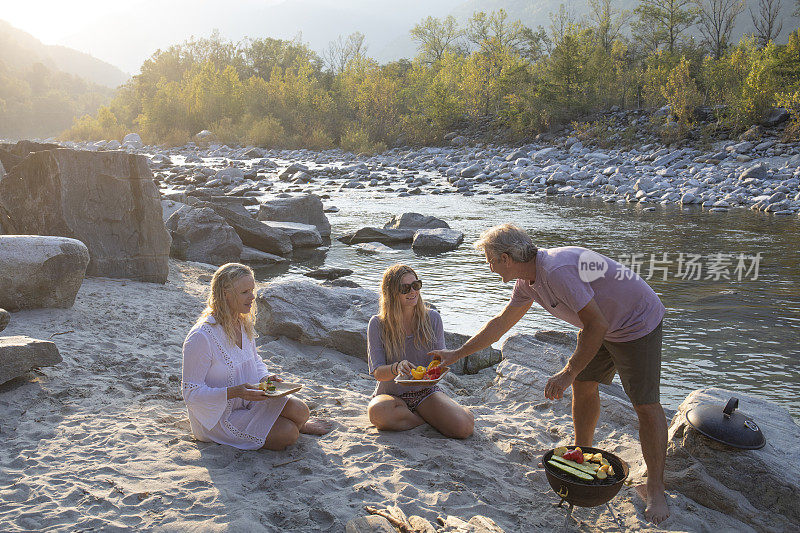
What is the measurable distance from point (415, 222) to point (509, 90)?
26.1 metres

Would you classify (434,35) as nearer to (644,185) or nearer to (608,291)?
(644,185)

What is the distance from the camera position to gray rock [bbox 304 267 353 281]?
1052 centimetres

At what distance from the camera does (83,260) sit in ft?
20.9

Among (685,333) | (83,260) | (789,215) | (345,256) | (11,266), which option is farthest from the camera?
(789,215)

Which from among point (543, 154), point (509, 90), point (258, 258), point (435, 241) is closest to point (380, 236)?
point (435, 241)

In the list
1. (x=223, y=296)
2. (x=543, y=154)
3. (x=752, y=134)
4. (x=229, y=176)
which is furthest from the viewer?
(x=543, y=154)

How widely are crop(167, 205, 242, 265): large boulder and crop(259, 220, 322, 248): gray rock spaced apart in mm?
1606

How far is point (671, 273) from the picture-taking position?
10.5 metres

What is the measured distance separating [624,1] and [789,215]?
206m

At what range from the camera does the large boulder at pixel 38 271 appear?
5984 mm

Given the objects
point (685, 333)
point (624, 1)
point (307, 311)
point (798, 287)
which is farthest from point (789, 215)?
point (624, 1)

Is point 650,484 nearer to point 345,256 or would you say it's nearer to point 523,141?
point 345,256

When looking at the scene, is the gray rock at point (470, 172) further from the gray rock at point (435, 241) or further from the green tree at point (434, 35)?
the green tree at point (434, 35)

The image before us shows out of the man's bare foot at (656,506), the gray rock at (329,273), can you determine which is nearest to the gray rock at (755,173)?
the gray rock at (329,273)
